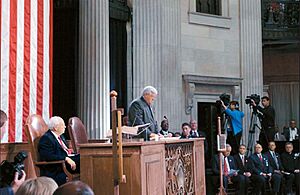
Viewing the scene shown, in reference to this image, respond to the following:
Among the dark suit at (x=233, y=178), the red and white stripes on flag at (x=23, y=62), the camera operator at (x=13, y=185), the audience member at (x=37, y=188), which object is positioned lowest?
the dark suit at (x=233, y=178)

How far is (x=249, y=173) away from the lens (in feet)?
37.7

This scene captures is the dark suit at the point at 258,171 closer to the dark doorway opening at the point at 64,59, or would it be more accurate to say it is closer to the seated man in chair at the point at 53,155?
the dark doorway opening at the point at 64,59

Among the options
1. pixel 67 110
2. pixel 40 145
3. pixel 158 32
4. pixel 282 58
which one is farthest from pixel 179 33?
pixel 40 145

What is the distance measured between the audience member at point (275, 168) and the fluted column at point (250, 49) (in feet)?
14.9

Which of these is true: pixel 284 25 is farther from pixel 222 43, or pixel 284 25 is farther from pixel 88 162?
pixel 88 162

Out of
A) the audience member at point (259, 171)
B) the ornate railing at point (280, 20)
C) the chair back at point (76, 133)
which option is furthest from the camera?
the ornate railing at point (280, 20)

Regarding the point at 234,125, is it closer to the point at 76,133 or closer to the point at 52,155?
the point at 76,133

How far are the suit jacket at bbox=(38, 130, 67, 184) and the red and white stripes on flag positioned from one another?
105 cm

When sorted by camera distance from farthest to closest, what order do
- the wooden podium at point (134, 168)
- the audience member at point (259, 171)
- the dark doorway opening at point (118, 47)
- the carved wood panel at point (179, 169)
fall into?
the dark doorway opening at point (118, 47), the audience member at point (259, 171), the carved wood panel at point (179, 169), the wooden podium at point (134, 168)

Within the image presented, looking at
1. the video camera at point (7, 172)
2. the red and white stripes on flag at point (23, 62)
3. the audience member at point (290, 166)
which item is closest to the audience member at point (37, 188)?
the video camera at point (7, 172)

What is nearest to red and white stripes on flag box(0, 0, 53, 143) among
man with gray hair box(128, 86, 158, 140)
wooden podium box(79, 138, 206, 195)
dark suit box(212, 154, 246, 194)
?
man with gray hair box(128, 86, 158, 140)

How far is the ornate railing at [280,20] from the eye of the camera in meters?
Result: 19.5

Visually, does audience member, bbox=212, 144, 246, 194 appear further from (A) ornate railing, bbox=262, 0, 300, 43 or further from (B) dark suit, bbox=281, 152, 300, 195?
(A) ornate railing, bbox=262, 0, 300, 43

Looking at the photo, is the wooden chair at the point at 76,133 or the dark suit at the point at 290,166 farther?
the dark suit at the point at 290,166
